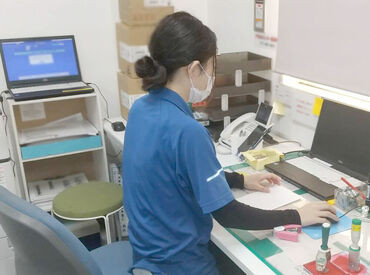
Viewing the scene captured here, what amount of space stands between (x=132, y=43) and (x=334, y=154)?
126 cm

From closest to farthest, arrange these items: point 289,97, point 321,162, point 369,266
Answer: point 369,266 < point 321,162 < point 289,97

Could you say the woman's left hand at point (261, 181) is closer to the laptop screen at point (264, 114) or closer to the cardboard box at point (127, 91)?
the laptop screen at point (264, 114)

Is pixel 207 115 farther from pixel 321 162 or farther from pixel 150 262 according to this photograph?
pixel 150 262

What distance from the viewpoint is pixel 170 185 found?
1174 millimetres

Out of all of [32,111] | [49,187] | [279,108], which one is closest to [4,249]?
[49,187]

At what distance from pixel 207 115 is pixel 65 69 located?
0.93 metres

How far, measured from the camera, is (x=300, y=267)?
1.09 meters

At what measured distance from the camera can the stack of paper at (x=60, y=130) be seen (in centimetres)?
224

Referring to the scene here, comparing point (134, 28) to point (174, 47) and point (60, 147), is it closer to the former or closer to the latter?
point (60, 147)

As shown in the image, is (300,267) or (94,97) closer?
(300,267)

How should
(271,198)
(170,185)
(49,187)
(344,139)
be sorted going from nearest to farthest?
1. (170,185)
2. (271,198)
3. (344,139)
4. (49,187)

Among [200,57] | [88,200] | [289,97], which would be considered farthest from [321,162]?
[88,200]

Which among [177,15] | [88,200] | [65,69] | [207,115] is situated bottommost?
[88,200]

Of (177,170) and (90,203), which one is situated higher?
(177,170)
